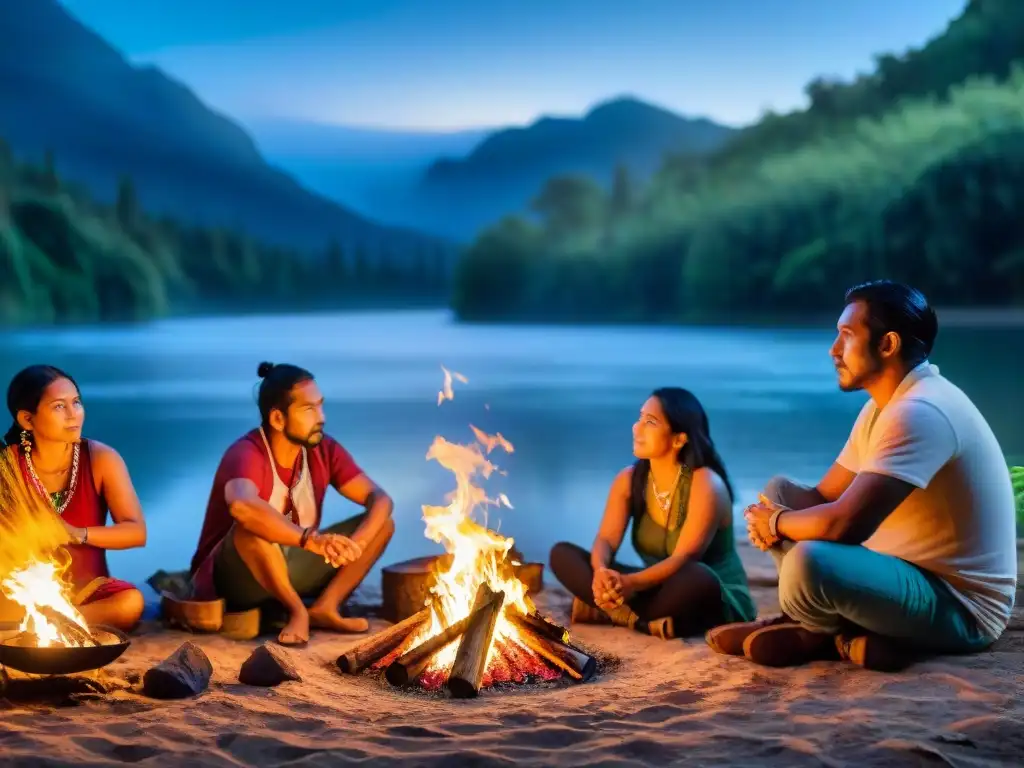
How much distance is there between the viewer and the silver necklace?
388cm

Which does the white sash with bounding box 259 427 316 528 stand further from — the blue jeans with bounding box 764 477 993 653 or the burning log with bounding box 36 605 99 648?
the blue jeans with bounding box 764 477 993 653

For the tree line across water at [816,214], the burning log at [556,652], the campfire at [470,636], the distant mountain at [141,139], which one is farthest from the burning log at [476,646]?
the distant mountain at [141,139]

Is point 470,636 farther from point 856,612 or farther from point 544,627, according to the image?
point 856,612

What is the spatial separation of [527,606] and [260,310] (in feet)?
96.5

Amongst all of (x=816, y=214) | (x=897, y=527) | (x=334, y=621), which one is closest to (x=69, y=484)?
(x=334, y=621)

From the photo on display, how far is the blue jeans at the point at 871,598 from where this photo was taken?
3150 millimetres

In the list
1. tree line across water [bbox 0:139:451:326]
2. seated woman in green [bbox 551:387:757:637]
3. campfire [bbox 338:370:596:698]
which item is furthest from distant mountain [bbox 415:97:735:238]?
campfire [bbox 338:370:596:698]

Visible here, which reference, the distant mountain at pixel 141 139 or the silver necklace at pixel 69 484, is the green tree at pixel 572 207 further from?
the silver necklace at pixel 69 484

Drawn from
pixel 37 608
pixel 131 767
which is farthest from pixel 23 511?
pixel 131 767

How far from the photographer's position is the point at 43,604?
3338mm

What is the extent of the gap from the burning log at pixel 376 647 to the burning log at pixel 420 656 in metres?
0.12

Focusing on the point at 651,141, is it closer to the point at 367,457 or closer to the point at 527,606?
the point at 367,457

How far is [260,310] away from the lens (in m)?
32.0

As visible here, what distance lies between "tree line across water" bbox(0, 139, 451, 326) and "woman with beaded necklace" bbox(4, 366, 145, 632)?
20791 mm
